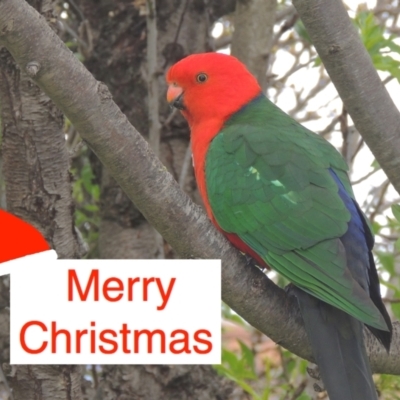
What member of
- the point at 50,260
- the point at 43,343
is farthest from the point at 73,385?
the point at 50,260

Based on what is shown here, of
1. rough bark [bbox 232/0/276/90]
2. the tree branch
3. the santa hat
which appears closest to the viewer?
the tree branch

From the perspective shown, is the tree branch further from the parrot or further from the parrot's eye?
the parrot's eye

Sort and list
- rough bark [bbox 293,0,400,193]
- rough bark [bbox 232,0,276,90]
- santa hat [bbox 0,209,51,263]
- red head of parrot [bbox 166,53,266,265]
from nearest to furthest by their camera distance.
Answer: rough bark [bbox 293,0,400,193] → santa hat [bbox 0,209,51,263] → red head of parrot [bbox 166,53,266,265] → rough bark [bbox 232,0,276,90]

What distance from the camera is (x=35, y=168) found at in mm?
2025

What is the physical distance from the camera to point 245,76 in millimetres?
2572

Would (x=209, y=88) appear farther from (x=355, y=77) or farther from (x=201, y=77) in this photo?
(x=355, y=77)

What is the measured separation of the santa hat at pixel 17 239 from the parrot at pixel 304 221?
1.71 feet

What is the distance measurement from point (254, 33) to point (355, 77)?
82 cm

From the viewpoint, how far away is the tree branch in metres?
1.43

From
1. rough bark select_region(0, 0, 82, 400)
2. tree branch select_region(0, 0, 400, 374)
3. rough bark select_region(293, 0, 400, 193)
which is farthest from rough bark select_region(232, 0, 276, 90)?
tree branch select_region(0, 0, 400, 374)

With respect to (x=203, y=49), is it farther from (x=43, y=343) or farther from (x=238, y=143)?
(x=43, y=343)

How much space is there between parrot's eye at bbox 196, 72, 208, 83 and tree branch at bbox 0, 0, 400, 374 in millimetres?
923

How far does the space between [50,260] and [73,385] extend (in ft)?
1.21

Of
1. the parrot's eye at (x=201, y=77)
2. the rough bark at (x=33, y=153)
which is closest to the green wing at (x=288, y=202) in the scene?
the parrot's eye at (x=201, y=77)
